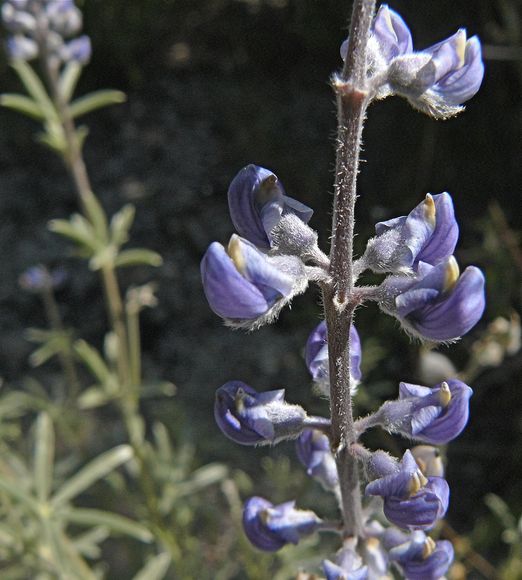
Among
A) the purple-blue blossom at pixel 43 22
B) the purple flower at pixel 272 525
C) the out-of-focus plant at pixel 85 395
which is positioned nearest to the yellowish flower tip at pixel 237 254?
the purple flower at pixel 272 525

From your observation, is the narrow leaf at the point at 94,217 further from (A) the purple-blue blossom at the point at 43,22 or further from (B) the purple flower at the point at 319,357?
(B) the purple flower at the point at 319,357

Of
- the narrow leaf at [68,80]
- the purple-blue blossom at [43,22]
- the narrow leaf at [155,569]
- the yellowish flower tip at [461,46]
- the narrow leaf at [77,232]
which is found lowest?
the narrow leaf at [155,569]

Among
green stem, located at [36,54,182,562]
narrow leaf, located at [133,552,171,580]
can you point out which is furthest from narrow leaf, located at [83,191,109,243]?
narrow leaf, located at [133,552,171,580]

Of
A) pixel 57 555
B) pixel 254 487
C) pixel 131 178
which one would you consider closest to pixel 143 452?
pixel 57 555

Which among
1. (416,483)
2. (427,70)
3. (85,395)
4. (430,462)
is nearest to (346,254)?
(427,70)

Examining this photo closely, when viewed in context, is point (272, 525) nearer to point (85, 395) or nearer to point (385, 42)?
point (385, 42)

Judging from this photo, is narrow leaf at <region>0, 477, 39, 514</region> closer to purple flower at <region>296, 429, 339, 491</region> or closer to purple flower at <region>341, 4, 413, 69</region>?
purple flower at <region>296, 429, 339, 491</region>

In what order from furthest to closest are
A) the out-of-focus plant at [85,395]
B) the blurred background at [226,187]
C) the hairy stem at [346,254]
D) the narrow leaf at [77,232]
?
1. the blurred background at [226,187]
2. the narrow leaf at [77,232]
3. the out-of-focus plant at [85,395]
4. the hairy stem at [346,254]
